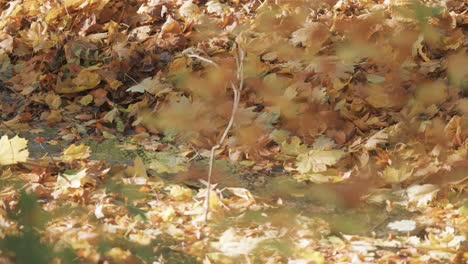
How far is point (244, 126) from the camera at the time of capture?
9.84 ft

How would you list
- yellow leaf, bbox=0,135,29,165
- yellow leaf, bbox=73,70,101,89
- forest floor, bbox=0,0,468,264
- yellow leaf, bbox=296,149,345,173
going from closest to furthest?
forest floor, bbox=0,0,468,264 < yellow leaf, bbox=0,135,29,165 < yellow leaf, bbox=296,149,345,173 < yellow leaf, bbox=73,70,101,89

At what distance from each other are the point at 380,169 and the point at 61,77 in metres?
1.70

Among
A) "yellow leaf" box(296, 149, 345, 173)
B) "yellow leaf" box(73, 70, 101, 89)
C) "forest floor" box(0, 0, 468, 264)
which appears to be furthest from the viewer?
"yellow leaf" box(73, 70, 101, 89)

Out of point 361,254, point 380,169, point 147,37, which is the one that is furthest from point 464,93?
point 147,37

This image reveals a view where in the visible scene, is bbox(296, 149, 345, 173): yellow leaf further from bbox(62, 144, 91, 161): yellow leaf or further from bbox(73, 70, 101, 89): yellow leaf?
bbox(73, 70, 101, 89): yellow leaf

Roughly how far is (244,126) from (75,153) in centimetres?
76

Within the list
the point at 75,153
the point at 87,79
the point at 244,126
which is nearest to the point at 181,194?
the point at 75,153

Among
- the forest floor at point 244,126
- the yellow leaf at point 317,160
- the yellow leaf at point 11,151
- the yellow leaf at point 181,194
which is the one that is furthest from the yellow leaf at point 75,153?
the yellow leaf at point 317,160

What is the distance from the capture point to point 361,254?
2.04 m

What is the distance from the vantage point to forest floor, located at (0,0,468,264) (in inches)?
85.3

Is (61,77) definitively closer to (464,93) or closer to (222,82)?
(222,82)

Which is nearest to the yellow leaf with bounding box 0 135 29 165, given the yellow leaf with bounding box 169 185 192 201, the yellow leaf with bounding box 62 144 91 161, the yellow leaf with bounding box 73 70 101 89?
the yellow leaf with bounding box 62 144 91 161

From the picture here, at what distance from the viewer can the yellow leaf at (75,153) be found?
268cm

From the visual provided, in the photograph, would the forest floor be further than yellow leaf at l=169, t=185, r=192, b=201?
No
